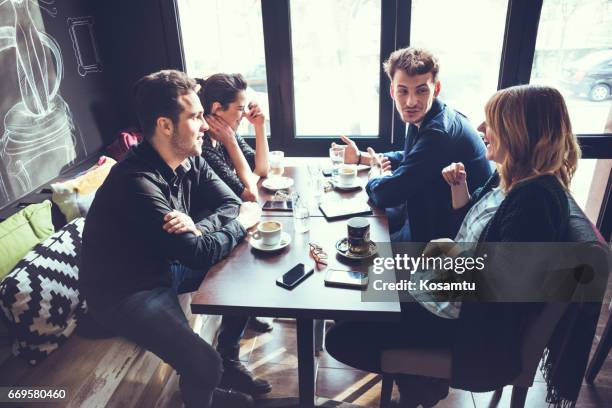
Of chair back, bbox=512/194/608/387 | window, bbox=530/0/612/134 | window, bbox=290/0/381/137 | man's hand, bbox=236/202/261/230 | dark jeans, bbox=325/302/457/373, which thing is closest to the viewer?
chair back, bbox=512/194/608/387

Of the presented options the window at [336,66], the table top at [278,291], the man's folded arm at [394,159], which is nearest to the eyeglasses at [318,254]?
the table top at [278,291]

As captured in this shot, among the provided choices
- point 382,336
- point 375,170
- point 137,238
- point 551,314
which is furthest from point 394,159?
point 137,238

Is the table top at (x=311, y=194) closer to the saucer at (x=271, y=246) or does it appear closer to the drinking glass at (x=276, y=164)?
the drinking glass at (x=276, y=164)

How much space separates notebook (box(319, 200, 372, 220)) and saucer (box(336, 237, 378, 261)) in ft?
0.73

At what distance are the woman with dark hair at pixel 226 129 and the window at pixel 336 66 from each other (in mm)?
736

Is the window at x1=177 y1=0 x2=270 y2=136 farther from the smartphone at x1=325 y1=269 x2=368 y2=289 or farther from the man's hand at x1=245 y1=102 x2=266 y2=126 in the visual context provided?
the smartphone at x1=325 y1=269 x2=368 y2=289

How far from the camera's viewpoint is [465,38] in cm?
254

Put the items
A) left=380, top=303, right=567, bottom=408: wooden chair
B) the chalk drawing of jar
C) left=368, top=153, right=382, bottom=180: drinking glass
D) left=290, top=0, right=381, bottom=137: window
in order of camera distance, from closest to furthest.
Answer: left=380, top=303, right=567, bottom=408: wooden chair < the chalk drawing of jar < left=368, top=153, right=382, bottom=180: drinking glass < left=290, top=0, right=381, bottom=137: window

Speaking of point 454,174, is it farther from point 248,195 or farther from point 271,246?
point 248,195

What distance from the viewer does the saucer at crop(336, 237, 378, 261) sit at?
1.42 metres

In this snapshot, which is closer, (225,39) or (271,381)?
(271,381)

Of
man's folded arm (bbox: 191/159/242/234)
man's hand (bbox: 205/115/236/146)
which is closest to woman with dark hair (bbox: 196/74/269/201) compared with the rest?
man's hand (bbox: 205/115/236/146)

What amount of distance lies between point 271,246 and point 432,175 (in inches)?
29.7

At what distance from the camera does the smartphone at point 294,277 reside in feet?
4.26
